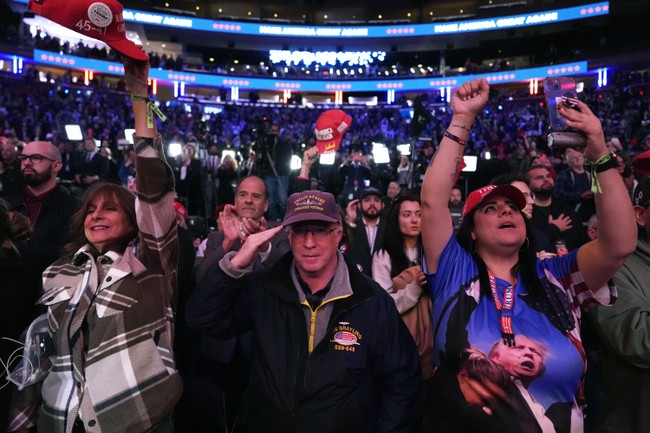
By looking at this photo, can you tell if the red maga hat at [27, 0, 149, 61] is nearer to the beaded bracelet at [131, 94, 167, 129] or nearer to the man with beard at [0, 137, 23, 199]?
the beaded bracelet at [131, 94, 167, 129]

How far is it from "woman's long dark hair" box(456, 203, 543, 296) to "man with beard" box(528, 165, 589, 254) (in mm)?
2215

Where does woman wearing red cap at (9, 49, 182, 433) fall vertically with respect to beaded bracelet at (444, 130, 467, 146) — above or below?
below

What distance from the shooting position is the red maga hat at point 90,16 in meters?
1.83

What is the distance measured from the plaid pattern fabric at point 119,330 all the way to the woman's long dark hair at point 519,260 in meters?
1.21

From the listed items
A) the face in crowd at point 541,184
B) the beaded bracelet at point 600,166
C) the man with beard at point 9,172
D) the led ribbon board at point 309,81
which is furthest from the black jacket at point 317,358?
the led ribbon board at point 309,81

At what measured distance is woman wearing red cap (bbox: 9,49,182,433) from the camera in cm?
190

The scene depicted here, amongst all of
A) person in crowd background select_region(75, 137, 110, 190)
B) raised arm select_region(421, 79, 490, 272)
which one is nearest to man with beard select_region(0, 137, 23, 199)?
person in crowd background select_region(75, 137, 110, 190)

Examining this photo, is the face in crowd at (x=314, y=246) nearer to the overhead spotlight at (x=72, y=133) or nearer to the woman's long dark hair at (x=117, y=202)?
the woman's long dark hair at (x=117, y=202)

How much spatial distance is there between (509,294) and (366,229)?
313 cm

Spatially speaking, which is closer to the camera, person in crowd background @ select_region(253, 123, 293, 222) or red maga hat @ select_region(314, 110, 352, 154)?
red maga hat @ select_region(314, 110, 352, 154)

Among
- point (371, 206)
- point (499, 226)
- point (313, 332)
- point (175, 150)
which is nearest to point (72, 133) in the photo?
point (175, 150)

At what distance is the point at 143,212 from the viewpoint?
201cm

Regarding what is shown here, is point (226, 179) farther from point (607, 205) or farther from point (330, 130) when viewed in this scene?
point (607, 205)

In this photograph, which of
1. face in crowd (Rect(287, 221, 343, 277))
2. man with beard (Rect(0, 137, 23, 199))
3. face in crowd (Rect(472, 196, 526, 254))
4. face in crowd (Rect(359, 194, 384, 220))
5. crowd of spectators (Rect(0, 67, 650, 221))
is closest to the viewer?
face in crowd (Rect(472, 196, 526, 254))
